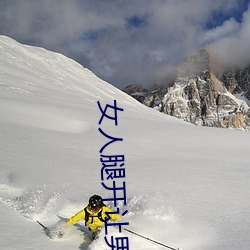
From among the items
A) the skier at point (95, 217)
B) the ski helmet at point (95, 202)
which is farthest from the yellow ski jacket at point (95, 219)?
the ski helmet at point (95, 202)

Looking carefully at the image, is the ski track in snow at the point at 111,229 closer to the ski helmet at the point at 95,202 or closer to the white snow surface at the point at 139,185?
the white snow surface at the point at 139,185

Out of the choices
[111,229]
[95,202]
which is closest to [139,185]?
[111,229]

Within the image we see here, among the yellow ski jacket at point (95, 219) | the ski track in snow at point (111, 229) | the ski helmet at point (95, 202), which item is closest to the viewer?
the ski track in snow at point (111, 229)

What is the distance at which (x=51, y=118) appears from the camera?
17.2 meters

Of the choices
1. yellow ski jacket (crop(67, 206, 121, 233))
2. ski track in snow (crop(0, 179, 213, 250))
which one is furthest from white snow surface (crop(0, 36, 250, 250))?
yellow ski jacket (crop(67, 206, 121, 233))

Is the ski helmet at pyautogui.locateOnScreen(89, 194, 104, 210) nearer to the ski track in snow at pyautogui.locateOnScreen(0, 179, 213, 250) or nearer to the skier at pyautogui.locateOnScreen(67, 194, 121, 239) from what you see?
the skier at pyautogui.locateOnScreen(67, 194, 121, 239)

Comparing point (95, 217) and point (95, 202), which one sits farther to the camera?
point (95, 217)

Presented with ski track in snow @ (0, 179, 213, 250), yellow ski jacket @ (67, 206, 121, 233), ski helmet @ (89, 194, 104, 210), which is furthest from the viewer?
yellow ski jacket @ (67, 206, 121, 233)

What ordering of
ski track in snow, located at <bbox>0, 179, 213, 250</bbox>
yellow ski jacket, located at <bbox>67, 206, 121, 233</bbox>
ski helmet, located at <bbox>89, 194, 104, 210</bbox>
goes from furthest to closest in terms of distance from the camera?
yellow ski jacket, located at <bbox>67, 206, 121, 233</bbox> < ski helmet, located at <bbox>89, 194, 104, 210</bbox> < ski track in snow, located at <bbox>0, 179, 213, 250</bbox>

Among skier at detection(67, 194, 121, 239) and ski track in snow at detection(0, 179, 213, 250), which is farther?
skier at detection(67, 194, 121, 239)

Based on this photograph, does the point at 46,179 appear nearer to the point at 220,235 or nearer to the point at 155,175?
the point at 155,175

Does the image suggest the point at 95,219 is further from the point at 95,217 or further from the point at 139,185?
the point at 139,185

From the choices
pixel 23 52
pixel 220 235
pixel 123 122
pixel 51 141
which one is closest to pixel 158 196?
pixel 220 235

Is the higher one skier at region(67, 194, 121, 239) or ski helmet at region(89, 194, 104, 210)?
ski helmet at region(89, 194, 104, 210)
